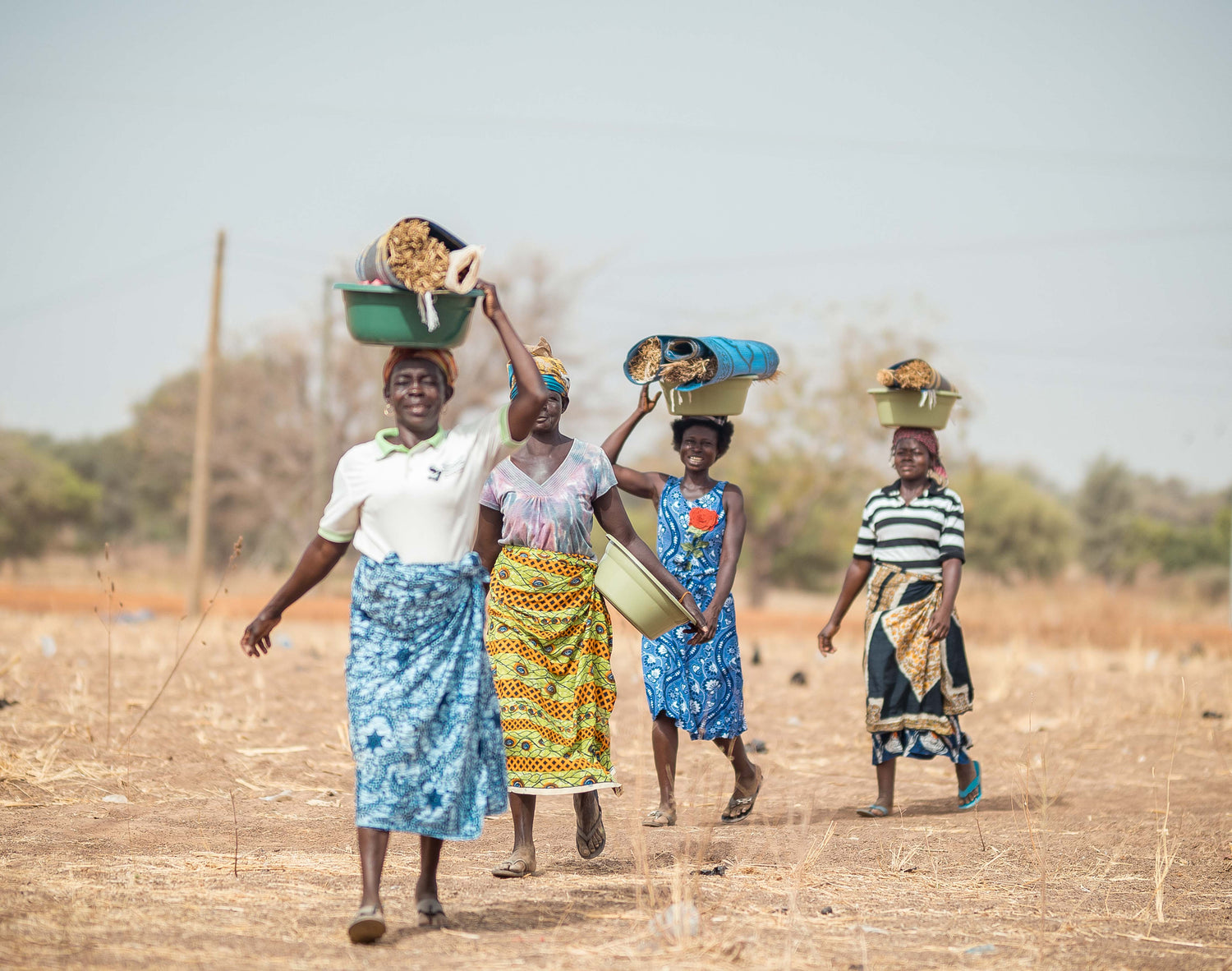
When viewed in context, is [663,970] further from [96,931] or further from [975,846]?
[975,846]

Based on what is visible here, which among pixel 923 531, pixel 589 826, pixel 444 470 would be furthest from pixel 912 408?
pixel 444 470

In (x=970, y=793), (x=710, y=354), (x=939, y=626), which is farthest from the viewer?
(x=970, y=793)

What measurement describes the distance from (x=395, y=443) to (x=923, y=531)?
3.79 meters

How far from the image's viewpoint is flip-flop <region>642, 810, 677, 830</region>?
6.81 m

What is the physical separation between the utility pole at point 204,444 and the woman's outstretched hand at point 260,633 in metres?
16.2

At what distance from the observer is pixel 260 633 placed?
454 centimetres

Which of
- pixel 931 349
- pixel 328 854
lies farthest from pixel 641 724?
pixel 931 349

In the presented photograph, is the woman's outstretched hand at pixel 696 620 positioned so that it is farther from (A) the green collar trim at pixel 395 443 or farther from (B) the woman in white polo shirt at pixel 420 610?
(A) the green collar trim at pixel 395 443

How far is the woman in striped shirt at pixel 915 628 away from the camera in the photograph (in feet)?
24.4

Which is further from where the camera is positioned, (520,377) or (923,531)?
(923,531)

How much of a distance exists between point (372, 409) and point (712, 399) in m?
26.8

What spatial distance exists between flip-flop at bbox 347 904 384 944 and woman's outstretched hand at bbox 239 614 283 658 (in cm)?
90

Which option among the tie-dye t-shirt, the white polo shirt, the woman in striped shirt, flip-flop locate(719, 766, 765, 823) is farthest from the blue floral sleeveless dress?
the white polo shirt

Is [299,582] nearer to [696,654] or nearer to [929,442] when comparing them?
[696,654]
